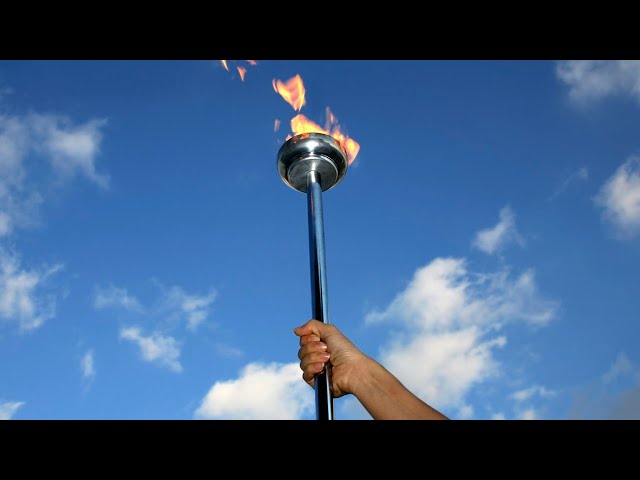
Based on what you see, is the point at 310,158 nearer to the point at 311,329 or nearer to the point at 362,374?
the point at 311,329

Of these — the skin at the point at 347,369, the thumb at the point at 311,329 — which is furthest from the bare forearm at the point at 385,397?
the thumb at the point at 311,329

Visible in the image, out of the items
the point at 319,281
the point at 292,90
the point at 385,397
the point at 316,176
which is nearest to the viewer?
the point at 385,397

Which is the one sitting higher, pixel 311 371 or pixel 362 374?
pixel 311 371

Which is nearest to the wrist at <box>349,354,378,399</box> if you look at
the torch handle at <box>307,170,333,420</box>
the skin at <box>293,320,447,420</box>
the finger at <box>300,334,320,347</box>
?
the skin at <box>293,320,447,420</box>

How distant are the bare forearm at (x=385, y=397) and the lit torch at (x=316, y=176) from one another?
Answer: 0.81 feet

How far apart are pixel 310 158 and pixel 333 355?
134cm

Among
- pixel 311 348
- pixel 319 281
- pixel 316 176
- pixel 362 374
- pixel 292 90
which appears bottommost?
pixel 362 374

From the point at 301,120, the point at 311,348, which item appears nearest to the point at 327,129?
the point at 301,120

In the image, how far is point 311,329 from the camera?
11.1ft
